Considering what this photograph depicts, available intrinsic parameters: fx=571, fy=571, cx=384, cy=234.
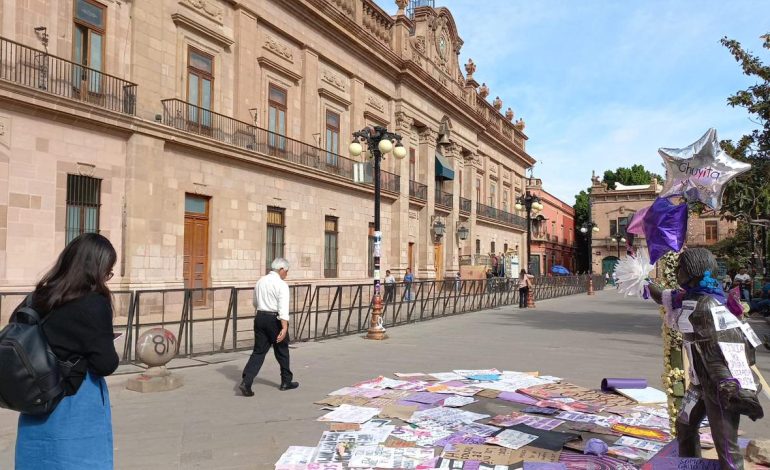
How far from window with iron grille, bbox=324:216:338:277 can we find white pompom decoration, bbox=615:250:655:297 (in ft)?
62.8

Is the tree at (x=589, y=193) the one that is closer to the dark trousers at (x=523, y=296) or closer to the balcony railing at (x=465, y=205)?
the balcony railing at (x=465, y=205)

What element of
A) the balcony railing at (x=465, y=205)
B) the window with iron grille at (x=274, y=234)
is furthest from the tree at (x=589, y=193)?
the window with iron grille at (x=274, y=234)

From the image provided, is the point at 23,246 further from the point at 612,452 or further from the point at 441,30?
the point at 441,30

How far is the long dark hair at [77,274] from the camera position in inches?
111

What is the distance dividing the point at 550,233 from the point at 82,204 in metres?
55.0

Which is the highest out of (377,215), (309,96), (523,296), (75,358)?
(309,96)

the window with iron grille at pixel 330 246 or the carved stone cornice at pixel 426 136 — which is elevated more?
the carved stone cornice at pixel 426 136

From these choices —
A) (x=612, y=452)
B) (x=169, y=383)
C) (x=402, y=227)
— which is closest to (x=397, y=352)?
(x=169, y=383)

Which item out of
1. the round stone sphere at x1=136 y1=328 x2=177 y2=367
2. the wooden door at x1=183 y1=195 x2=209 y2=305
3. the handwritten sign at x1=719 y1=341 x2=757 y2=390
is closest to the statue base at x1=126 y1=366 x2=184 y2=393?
the round stone sphere at x1=136 y1=328 x2=177 y2=367

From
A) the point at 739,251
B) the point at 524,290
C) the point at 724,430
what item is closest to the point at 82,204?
the point at 724,430

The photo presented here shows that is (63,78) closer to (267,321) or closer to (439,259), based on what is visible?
(267,321)

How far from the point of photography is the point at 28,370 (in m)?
2.59

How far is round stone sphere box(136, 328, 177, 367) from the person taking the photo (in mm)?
7492

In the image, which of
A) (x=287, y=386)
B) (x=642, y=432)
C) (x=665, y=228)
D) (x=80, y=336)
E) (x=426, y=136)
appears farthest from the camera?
(x=426, y=136)
